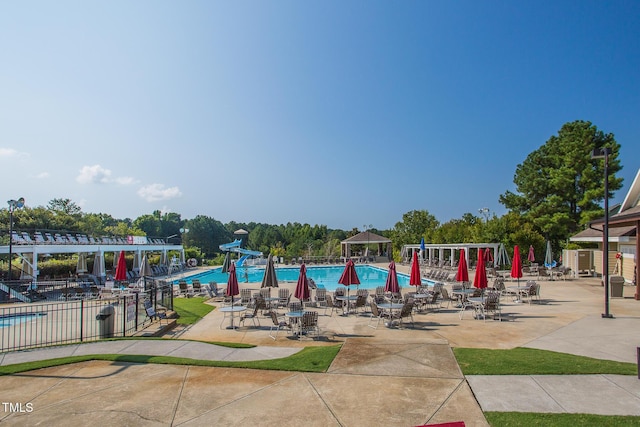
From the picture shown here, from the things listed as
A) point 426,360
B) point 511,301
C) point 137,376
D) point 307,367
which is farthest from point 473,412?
point 511,301

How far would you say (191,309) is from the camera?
52.1 ft

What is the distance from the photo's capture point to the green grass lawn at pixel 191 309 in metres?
13.7

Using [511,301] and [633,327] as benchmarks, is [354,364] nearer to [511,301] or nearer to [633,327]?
[633,327]

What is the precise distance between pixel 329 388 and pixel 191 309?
11.3 m

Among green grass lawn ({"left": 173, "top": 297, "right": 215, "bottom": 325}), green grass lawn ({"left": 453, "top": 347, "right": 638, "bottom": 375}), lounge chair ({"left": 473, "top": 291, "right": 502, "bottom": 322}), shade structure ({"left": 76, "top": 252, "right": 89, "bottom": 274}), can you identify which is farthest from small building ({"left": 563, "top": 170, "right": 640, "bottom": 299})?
shade structure ({"left": 76, "top": 252, "right": 89, "bottom": 274})

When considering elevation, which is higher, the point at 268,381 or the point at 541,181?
the point at 541,181

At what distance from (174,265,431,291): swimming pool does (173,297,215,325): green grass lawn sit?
1022 cm

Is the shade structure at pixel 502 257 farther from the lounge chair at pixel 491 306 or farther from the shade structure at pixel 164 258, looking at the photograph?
the shade structure at pixel 164 258

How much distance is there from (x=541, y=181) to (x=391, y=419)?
131 ft

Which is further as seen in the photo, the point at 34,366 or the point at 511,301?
the point at 511,301

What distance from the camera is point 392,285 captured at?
532 inches

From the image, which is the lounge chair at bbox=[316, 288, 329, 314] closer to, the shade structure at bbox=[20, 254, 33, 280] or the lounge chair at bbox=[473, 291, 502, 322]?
the lounge chair at bbox=[473, 291, 502, 322]

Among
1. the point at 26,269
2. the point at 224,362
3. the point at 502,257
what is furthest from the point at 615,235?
the point at 26,269

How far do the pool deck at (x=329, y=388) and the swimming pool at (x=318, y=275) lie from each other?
19.1 meters
